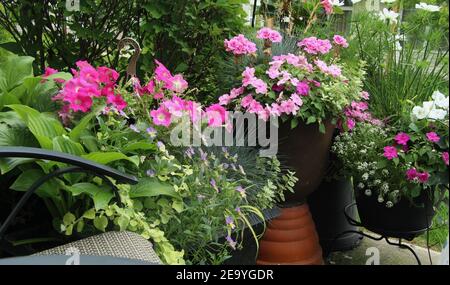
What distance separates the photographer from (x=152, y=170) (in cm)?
169

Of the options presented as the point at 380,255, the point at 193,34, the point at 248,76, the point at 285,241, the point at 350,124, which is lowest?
the point at 380,255

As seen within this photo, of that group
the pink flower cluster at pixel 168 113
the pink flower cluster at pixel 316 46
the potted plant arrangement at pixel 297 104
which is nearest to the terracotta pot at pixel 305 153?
the potted plant arrangement at pixel 297 104

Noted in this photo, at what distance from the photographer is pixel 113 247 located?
4.39 ft

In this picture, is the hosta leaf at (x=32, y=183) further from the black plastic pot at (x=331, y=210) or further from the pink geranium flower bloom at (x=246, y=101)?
the black plastic pot at (x=331, y=210)

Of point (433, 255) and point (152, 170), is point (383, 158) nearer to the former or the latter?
point (433, 255)

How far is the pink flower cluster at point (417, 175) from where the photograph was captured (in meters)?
2.08

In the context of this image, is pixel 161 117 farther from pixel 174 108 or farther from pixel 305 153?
pixel 305 153

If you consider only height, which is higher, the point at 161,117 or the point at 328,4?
the point at 328,4

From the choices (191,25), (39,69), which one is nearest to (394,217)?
(191,25)

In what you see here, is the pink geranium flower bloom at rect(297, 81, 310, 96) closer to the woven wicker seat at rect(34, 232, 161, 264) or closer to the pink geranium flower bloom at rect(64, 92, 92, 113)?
the pink geranium flower bloom at rect(64, 92, 92, 113)

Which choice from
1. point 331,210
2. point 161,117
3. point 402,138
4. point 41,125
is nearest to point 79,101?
point 41,125

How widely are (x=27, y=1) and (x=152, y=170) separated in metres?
1.46

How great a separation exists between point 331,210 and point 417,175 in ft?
2.34

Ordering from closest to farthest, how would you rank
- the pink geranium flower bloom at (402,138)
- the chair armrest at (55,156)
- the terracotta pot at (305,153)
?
the chair armrest at (55,156) < the pink geranium flower bloom at (402,138) < the terracotta pot at (305,153)
